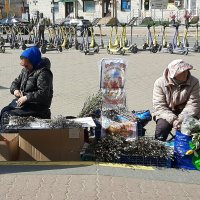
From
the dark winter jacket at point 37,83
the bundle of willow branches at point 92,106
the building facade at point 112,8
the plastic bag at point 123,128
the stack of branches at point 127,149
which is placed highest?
the building facade at point 112,8

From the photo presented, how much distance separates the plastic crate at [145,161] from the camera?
5.07 metres

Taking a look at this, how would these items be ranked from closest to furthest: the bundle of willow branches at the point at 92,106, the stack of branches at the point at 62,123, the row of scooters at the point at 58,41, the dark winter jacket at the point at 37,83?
the stack of branches at the point at 62,123
the dark winter jacket at the point at 37,83
the bundle of willow branches at the point at 92,106
the row of scooters at the point at 58,41

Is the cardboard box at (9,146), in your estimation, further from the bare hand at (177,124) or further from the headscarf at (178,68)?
the headscarf at (178,68)

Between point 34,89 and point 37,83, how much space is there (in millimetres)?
112

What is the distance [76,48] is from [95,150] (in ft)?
56.0

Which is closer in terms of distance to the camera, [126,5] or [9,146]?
[9,146]

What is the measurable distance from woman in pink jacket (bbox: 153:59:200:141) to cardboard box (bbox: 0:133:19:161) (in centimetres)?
175

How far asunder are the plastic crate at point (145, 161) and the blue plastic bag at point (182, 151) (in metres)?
0.11

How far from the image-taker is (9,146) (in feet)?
16.6

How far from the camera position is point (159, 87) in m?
5.80

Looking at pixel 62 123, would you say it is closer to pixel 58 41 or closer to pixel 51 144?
pixel 51 144

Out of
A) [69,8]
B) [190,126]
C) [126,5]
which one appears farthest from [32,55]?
[69,8]

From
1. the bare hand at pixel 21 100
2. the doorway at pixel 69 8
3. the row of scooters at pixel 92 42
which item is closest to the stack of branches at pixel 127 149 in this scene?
the bare hand at pixel 21 100

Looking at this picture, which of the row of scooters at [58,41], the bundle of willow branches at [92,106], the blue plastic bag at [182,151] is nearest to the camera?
the blue plastic bag at [182,151]
